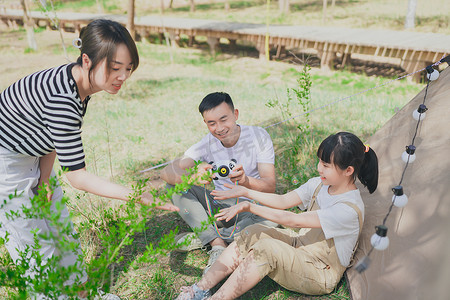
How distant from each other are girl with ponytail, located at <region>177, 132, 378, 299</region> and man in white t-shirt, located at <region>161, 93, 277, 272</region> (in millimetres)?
315

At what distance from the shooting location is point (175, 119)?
505cm

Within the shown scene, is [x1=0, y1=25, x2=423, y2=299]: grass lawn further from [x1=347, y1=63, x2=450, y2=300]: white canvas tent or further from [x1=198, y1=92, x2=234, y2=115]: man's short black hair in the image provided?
[x1=198, y1=92, x2=234, y2=115]: man's short black hair

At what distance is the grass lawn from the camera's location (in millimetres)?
2447

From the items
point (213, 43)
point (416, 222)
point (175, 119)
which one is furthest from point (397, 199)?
point (213, 43)

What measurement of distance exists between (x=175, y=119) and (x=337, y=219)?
11.3 feet

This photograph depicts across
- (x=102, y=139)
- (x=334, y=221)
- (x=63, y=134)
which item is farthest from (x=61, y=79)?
(x=102, y=139)

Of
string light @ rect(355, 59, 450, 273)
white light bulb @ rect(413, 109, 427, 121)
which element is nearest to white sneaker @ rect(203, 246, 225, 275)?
string light @ rect(355, 59, 450, 273)

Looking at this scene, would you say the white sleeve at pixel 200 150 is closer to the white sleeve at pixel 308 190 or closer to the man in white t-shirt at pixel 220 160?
the man in white t-shirt at pixel 220 160

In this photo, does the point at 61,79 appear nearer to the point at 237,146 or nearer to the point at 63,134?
the point at 63,134

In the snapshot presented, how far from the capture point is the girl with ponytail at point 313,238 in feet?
6.28

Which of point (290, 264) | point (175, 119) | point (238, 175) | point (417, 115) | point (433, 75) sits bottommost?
point (175, 119)

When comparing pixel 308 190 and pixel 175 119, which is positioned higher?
pixel 308 190

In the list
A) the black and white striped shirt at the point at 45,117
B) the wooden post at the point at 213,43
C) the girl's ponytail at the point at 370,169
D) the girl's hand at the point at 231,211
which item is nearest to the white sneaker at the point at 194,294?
the girl's hand at the point at 231,211

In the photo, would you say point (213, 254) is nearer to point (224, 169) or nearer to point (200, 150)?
point (224, 169)
